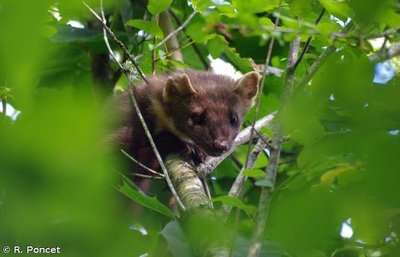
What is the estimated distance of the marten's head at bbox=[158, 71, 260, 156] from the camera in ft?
23.6

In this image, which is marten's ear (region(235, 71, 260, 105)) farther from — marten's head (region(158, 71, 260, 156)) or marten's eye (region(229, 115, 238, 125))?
marten's eye (region(229, 115, 238, 125))

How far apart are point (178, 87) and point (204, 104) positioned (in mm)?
355

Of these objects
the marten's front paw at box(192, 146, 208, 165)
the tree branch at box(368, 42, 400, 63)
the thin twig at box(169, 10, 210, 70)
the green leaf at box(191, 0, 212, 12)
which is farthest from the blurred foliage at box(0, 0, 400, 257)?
the thin twig at box(169, 10, 210, 70)

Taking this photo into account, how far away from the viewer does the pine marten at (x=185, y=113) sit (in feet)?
23.0

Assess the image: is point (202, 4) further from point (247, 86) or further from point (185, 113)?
point (247, 86)

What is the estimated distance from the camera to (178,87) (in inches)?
294

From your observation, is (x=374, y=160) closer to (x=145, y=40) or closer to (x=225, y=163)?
(x=145, y=40)

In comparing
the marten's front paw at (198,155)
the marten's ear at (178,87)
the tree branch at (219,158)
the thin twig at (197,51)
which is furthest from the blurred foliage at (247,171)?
the thin twig at (197,51)

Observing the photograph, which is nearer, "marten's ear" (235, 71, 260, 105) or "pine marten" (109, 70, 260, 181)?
"pine marten" (109, 70, 260, 181)

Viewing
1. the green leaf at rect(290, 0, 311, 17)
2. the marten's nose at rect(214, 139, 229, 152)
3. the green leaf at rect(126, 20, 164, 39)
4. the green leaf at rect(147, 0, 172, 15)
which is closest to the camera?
the green leaf at rect(290, 0, 311, 17)

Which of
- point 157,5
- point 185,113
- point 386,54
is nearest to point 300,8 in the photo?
point 386,54

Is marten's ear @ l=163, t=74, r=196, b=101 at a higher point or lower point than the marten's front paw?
higher

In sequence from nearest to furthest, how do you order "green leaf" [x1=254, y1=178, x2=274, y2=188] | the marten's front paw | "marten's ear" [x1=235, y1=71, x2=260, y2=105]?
1. "green leaf" [x1=254, y1=178, x2=274, y2=188]
2. the marten's front paw
3. "marten's ear" [x1=235, y1=71, x2=260, y2=105]

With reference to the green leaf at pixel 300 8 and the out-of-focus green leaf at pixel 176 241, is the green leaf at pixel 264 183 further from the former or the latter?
the green leaf at pixel 300 8
